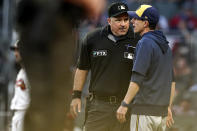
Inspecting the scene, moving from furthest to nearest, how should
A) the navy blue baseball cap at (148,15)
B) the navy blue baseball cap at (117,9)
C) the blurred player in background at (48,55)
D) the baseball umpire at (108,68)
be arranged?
1. the navy blue baseball cap at (117,9)
2. the baseball umpire at (108,68)
3. the navy blue baseball cap at (148,15)
4. the blurred player in background at (48,55)

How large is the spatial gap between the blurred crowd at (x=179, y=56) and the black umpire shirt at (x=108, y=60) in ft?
15.9

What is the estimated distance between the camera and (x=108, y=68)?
23.1ft

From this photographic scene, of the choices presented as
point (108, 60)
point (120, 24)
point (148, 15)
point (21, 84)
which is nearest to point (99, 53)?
point (108, 60)

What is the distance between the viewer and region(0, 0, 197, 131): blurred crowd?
512 inches

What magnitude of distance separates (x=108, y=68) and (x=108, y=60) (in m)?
0.10

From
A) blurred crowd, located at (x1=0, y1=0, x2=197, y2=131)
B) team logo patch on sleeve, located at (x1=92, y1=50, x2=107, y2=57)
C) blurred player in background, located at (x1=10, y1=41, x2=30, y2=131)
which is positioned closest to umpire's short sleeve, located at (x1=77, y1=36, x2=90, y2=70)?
team logo patch on sleeve, located at (x1=92, y1=50, x2=107, y2=57)

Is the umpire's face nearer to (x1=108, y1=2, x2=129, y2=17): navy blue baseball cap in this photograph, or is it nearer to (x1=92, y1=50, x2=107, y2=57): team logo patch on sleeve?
(x1=108, y1=2, x2=129, y2=17): navy blue baseball cap

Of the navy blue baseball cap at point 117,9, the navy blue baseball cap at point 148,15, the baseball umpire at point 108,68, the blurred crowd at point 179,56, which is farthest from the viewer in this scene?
the blurred crowd at point 179,56

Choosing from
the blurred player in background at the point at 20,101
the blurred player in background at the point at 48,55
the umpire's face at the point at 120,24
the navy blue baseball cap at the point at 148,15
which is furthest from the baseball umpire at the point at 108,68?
the blurred player in background at the point at 48,55

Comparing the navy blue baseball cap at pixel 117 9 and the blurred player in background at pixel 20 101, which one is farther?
the blurred player in background at pixel 20 101

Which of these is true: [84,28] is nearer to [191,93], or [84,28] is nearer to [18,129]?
[191,93]

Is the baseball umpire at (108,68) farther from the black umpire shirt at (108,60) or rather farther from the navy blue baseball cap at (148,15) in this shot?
the navy blue baseball cap at (148,15)

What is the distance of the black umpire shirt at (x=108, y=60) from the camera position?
277 inches

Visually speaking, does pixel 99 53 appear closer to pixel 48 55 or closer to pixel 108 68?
pixel 108 68
